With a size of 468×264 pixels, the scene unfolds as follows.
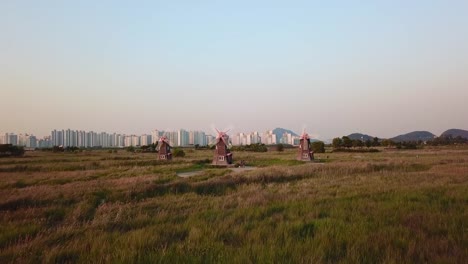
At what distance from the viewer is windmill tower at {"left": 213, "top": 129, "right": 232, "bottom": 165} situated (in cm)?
4492

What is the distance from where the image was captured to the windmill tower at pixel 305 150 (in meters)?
50.3

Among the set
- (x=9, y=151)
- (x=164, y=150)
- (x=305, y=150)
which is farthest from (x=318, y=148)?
(x=9, y=151)

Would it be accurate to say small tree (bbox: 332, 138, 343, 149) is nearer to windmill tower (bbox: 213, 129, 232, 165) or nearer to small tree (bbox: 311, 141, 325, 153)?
small tree (bbox: 311, 141, 325, 153)

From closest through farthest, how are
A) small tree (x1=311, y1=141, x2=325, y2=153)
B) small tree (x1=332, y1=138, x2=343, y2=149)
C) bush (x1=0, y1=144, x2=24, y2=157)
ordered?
1. bush (x1=0, y1=144, x2=24, y2=157)
2. small tree (x1=311, y1=141, x2=325, y2=153)
3. small tree (x1=332, y1=138, x2=343, y2=149)

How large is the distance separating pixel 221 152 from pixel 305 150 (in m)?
12.8

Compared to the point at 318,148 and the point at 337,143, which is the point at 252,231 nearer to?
the point at 318,148

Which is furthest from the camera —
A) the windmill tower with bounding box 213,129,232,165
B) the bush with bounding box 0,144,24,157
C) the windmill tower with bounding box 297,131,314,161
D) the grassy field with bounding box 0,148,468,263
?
the bush with bounding box 0,144,24,157

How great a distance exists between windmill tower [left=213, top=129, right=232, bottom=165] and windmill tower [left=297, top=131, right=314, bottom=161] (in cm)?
1099

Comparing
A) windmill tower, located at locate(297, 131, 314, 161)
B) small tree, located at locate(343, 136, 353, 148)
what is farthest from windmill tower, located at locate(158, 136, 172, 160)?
small tree, located at locate(343, 136, 353, 148)

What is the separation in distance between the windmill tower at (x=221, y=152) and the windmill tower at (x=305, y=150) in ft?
36.1

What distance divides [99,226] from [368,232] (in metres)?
5.77

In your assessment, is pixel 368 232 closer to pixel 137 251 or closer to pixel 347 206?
pixel 347 206

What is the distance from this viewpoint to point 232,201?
1243 centimetres

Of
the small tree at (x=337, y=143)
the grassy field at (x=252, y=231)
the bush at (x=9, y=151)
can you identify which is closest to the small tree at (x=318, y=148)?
the small tree at (x=337, y=143)
